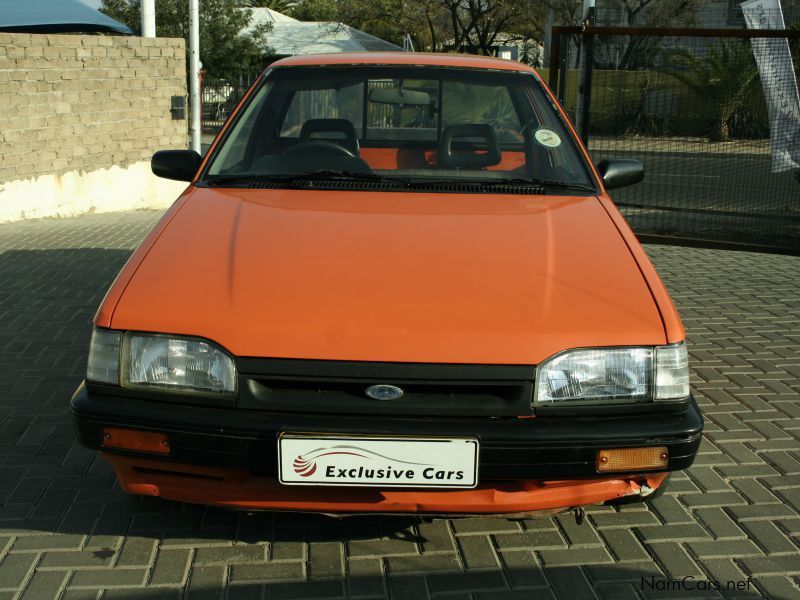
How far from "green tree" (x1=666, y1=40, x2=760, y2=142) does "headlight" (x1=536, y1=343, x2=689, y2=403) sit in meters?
7.35

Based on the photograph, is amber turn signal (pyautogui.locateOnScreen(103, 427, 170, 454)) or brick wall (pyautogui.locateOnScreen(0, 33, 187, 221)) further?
brick wall (pyautogui.locateOnScreen(0, 33, 187, 221))

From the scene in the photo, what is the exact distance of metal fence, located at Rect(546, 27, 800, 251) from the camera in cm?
966

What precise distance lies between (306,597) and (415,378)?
0.78m

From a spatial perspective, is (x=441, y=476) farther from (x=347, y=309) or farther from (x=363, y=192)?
(x=363, y=192)

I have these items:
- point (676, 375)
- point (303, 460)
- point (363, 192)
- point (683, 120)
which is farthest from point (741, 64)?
point (303, 460)

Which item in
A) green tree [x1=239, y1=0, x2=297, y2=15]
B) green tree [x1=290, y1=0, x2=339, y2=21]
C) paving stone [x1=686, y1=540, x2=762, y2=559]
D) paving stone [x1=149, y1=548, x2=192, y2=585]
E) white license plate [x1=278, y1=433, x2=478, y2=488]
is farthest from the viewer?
green tree [x1=290, y1=0, x2=339, y2=21]

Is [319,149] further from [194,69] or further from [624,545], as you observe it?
[194,69]

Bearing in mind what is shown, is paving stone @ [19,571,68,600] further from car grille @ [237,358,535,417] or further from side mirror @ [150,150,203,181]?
side mirror @ [150,150,203,181]

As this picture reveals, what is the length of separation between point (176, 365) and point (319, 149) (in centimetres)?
161

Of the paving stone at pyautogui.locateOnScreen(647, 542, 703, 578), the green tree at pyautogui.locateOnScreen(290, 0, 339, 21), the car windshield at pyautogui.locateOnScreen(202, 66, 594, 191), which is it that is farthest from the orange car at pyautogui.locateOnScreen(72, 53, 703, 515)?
the green tree at pyautogui.locateOnScreen(290, 0, 339, 21)

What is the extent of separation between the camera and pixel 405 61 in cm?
456

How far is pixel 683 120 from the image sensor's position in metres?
10.1

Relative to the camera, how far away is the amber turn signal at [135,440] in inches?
114

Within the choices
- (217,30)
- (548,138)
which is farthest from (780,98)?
(217,30)
